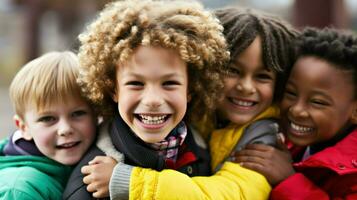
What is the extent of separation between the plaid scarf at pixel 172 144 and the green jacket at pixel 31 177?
0.46 m

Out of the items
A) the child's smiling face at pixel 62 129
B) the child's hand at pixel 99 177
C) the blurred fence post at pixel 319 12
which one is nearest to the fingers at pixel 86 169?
the child's hand at pixel 99 177

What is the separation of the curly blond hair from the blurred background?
0.65 m

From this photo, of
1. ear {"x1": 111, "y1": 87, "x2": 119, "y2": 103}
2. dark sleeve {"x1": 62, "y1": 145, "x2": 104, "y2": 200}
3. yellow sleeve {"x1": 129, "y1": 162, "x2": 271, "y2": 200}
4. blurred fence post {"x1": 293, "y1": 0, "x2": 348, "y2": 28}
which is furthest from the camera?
blurred fence post {"x1": 293, "y1": 0, "x2": 348, "y2": 28}

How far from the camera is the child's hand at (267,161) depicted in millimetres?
2229

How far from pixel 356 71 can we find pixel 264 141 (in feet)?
1.74

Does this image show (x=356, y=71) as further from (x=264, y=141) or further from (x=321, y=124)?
(x=264, y=141)

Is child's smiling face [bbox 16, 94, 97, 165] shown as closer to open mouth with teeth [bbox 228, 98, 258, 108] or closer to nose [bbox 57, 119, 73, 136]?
nose [bbox 57, 119, 73, 136]

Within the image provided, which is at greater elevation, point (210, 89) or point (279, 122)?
point (210, 89)

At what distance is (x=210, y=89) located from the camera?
87.5 inches

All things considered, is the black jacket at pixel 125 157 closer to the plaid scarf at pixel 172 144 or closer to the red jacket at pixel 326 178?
the plaid scarf at pixel 172 144

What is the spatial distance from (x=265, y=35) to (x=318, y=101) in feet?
1.27

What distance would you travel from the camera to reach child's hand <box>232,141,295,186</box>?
2.23 meters

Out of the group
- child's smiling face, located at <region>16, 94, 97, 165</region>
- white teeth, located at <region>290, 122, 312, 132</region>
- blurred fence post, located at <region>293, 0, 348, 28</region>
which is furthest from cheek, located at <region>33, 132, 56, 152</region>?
blurred fence post, located at <region>293, 0, 348, 28</region>

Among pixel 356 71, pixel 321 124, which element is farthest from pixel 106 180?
pixel 356 71
